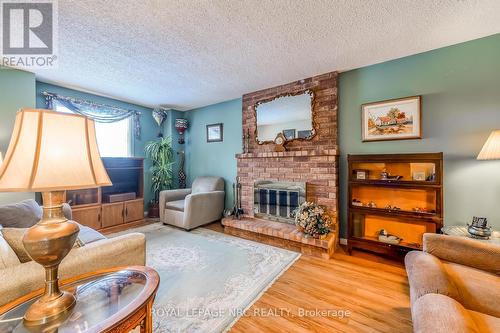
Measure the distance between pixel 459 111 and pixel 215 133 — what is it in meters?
3.71

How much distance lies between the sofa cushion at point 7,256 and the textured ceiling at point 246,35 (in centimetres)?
180

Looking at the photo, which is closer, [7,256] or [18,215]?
[7,256]

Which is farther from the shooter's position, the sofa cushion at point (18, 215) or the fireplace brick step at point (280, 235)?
the fireplace brick step at point (280, 235)

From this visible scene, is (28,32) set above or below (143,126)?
above

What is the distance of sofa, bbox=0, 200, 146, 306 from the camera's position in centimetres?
99

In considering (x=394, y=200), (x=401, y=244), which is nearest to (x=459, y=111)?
(x=394, y=200)

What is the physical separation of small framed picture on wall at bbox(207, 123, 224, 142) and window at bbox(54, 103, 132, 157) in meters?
1.65

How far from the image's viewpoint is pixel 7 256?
3.46ft

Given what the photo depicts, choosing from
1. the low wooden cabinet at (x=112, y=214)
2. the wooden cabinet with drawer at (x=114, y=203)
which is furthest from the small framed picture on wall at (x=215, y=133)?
the low wooden cabinet at (x=112, y=214)

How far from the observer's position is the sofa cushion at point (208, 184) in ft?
13.3

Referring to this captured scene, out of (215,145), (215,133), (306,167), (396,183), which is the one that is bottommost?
(396,183)

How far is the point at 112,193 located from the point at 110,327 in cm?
373

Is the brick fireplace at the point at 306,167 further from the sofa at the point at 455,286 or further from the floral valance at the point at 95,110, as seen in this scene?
the floral valance at the point at 95,110

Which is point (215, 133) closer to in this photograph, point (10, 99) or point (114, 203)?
point (114, 203)
